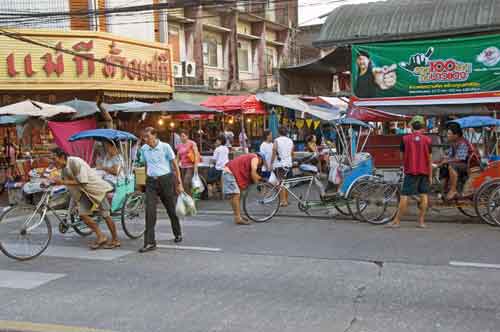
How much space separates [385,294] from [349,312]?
721 mm

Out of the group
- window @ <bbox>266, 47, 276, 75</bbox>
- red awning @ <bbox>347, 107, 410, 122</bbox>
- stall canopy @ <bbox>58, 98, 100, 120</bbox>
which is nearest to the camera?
red awning @ <bbox>347, 107, 410, 122</bbox>

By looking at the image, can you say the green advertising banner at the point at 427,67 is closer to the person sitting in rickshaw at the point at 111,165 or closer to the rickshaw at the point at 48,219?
the rickshaw at the point at 48,219

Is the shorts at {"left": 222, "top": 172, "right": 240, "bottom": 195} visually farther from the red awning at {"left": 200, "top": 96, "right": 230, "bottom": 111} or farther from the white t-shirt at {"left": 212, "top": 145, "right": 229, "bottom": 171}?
the red awning at {"left": 200, "top": 96, "right": 230, "bottom": 111}

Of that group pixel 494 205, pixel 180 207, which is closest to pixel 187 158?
pixel 180 207

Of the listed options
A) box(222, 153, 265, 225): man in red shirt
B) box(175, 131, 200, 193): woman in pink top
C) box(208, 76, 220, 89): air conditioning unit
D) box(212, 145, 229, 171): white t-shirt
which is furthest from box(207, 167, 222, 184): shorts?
box(208, 76, 220, 89): air conditioning unit

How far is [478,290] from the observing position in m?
5.66

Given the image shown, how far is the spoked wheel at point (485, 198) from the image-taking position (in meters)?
9.16

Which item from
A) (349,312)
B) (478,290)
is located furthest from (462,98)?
(349,312)

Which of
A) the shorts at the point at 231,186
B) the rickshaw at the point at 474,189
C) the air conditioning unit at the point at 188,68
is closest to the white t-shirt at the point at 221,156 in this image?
the shorts at the point at 231,186

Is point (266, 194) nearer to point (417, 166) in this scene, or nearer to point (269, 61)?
point (417, 166)

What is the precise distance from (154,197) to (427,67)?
684 cm

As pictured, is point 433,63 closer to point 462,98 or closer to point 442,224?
point 462,98

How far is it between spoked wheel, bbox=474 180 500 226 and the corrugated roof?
5939mm

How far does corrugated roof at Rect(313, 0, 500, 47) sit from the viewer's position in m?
13.8
